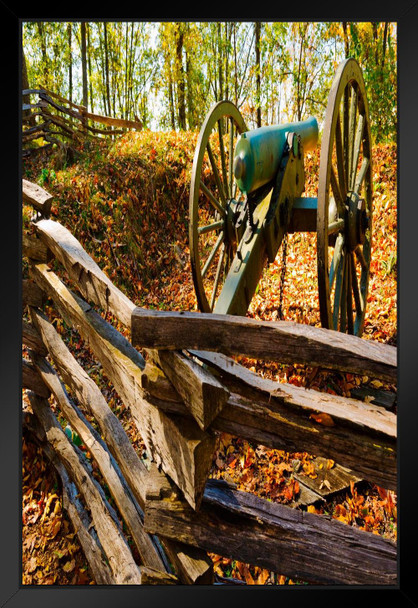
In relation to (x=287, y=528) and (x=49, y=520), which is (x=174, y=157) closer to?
(x=49, y=520)

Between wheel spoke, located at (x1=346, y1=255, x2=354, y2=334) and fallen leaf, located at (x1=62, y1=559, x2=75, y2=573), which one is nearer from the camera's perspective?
fallen leaf, located at (x1=62, y1=559, x2=75, y2=573)

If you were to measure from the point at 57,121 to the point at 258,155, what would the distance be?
472cm

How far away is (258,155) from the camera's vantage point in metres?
3.16

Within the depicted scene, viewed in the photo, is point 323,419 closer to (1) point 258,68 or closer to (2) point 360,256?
(2) point 360,256

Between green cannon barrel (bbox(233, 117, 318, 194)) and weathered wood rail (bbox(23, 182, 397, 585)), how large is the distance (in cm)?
129

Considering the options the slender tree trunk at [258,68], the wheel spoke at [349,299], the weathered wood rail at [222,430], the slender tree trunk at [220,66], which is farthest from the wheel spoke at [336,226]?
the slender tree trunk at [220,66]

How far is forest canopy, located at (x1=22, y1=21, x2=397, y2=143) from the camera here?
5008 millimetres

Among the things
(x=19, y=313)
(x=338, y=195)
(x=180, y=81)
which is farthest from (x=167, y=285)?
(x=19, y=313)

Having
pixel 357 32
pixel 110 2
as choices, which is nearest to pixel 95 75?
pixel 357 32

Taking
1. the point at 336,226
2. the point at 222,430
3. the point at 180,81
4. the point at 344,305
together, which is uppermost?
the point at 180,81

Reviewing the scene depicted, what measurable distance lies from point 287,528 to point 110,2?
2.03 m

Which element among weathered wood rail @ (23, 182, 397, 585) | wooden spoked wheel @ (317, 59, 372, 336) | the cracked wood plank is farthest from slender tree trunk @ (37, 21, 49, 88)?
the cracked wood plank

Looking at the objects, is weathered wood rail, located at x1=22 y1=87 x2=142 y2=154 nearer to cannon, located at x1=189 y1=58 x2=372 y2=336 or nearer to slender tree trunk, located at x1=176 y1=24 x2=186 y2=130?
slender tree trunk, located at x1=176 y1=24 x2=186 y2=130
